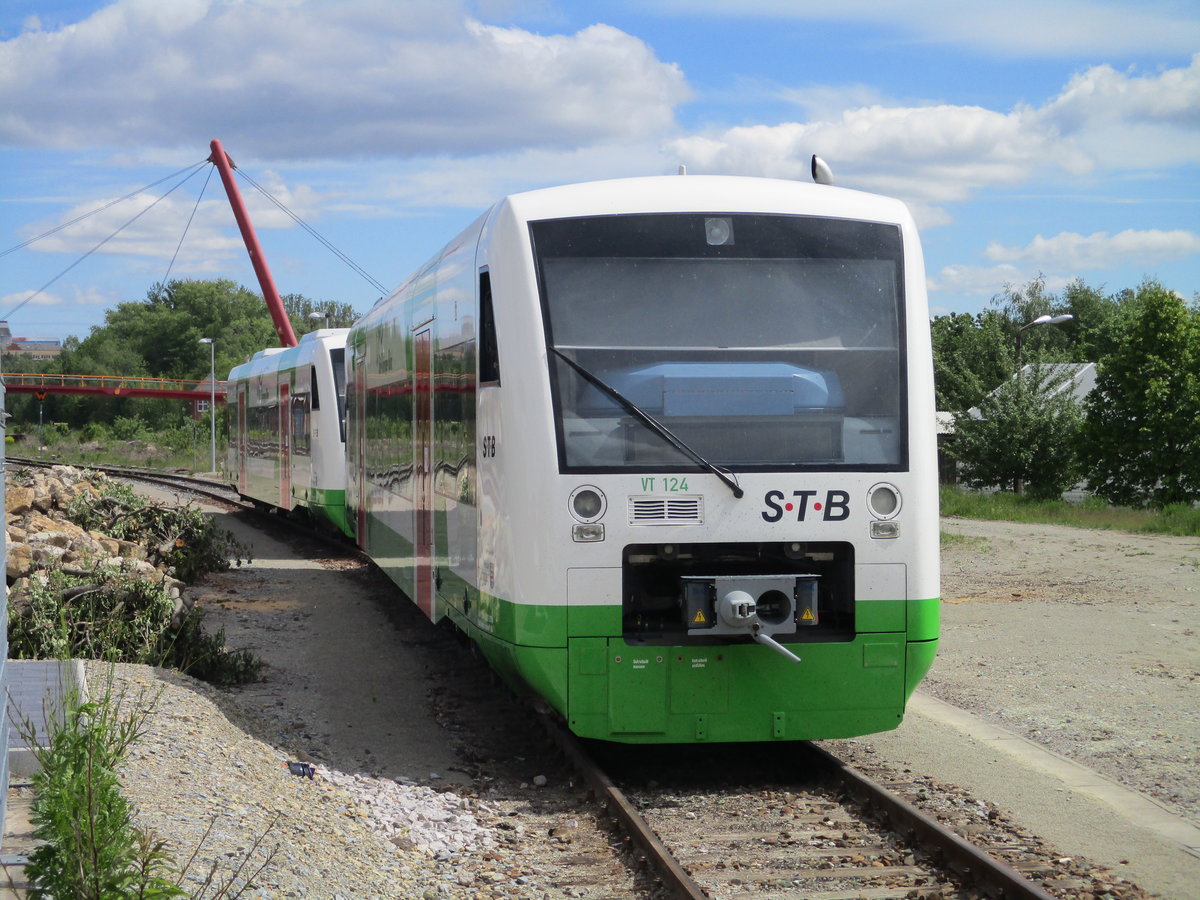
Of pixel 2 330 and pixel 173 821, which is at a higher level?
pixel 2 330

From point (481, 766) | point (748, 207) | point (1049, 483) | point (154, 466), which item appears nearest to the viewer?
point (748, 207)

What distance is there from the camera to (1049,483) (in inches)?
1487

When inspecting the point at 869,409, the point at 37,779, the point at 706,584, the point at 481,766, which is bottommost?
the point at 481,766

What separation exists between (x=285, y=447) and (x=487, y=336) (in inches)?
682

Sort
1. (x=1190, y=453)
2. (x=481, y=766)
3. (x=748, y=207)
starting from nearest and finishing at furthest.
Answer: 1. (x=748, y=207)
2. (x=481, y=766)
3. (x=1190, y=453)

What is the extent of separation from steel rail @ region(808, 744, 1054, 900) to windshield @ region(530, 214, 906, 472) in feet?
5.54

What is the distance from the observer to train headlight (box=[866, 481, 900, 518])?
7.43 meters

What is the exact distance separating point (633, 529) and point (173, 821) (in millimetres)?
2674

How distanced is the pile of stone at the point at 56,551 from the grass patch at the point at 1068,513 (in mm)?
19591

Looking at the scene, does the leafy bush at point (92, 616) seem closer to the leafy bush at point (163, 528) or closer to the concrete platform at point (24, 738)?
the concrete platform at point (24, 738)

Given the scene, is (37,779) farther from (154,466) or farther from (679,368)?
(154,466)

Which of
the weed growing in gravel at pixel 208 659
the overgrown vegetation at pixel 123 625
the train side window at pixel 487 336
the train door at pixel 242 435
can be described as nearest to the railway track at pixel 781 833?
the train side window at pixel 487 336

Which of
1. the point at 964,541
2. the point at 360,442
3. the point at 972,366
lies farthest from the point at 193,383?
the point at 360,442

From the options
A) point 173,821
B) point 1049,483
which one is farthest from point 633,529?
point 1049,483
